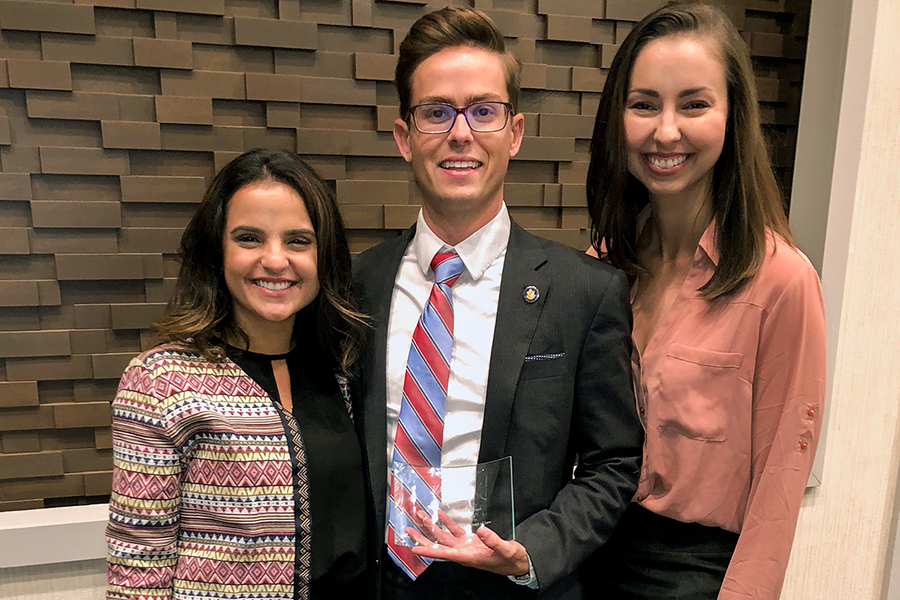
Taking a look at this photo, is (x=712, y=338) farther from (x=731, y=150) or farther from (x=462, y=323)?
(x=462, y=323)

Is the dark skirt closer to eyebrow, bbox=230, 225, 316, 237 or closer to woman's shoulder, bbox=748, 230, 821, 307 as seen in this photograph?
woman's shoulder, bbox=748, 230, 821, 307

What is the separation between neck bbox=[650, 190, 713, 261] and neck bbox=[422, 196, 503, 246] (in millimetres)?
410

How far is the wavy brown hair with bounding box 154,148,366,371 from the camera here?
1.40 meters

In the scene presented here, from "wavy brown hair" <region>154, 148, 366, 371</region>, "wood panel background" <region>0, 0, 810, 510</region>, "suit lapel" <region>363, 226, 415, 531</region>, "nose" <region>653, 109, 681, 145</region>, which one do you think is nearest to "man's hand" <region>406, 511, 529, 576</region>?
"suit lapel" <region>363, 226, 415, 531</region>

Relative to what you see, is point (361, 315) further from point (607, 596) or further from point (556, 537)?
point (607, 596)

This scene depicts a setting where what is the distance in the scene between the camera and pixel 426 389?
1358 mm

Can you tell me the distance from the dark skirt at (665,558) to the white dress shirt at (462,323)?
0.47m

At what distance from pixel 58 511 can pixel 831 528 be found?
108 inches

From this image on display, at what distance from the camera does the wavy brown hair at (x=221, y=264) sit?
4.58ft

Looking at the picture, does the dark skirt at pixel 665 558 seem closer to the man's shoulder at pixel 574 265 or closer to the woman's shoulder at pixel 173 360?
the man's shoulder at pixel 574 265

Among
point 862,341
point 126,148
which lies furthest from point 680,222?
point 126,148

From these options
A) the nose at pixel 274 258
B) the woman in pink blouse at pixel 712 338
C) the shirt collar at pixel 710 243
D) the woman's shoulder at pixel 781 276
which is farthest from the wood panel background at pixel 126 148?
the woman's shoulder at pixel 781 276

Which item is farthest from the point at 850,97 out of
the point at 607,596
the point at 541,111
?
the point at 607,596

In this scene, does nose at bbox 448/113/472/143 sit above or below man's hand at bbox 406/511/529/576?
above
